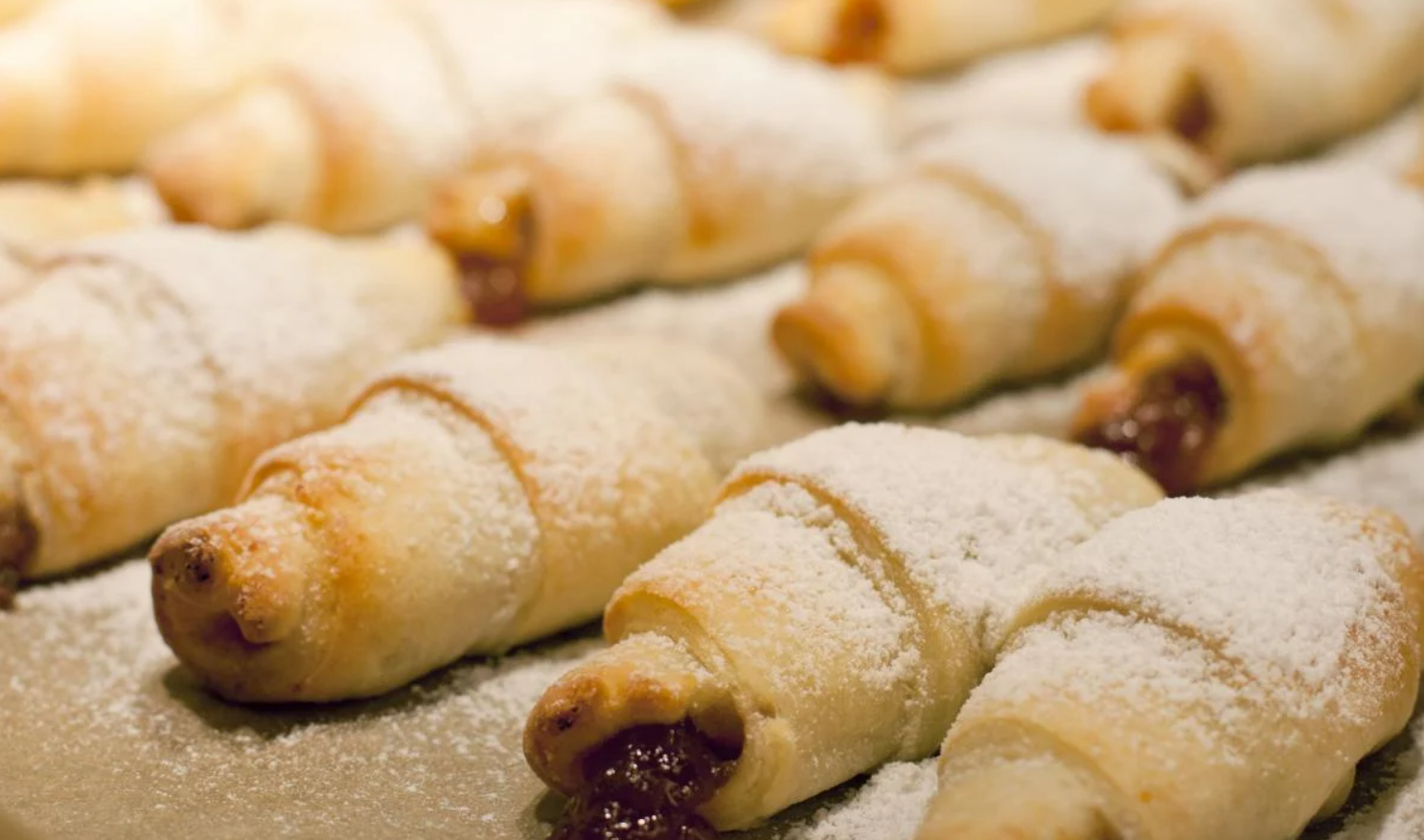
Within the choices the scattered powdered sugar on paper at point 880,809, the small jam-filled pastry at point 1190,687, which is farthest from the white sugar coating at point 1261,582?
the scattered powdered sugar on paper at point 880,809

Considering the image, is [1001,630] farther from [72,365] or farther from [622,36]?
[622,36]

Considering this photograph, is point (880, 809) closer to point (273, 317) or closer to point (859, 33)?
point (273, 317)

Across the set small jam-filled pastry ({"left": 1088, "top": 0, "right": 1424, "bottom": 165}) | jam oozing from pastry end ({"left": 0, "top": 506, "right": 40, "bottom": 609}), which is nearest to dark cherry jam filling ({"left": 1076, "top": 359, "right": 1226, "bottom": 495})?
small jam-filled pastry ({"left": 1088, "top": 0, "right": 1424, "bottom": 165})

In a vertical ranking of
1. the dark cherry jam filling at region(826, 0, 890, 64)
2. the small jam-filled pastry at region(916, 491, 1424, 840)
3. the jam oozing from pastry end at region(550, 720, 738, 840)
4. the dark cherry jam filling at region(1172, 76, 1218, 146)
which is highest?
the dark cherry jam filling at region(826, 0, 890, 64)

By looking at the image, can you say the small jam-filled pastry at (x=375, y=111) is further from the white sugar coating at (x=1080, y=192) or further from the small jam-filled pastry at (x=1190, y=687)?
the small jam-filled pastry at (x=1190, y=687)

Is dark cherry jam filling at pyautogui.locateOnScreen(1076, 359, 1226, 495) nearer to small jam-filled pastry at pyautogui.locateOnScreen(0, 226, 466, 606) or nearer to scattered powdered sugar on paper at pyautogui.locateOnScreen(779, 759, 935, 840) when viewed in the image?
scattered powdered sugar on paper at pyautogui.locateOnScreen(779, 759, 935, 840)

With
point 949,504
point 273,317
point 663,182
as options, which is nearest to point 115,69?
point 273,317
